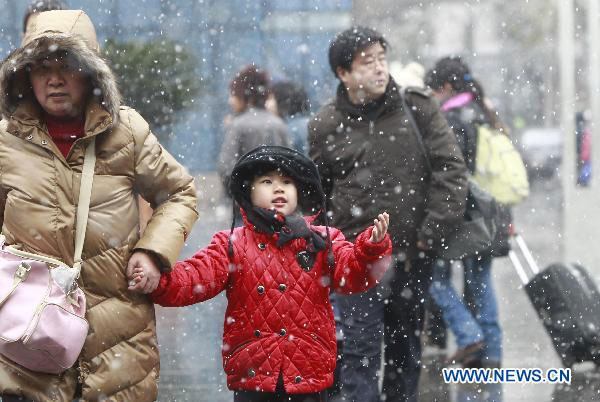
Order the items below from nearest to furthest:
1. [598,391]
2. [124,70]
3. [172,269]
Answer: [172,269], [598,391], [124,70]

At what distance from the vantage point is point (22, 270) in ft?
14.6

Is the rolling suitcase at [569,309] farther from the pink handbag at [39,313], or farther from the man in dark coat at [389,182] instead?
the pink handbag at [39,313]

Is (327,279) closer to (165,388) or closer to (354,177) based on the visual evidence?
(354,177)

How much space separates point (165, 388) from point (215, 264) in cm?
260

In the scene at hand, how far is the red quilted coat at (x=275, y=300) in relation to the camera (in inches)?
199

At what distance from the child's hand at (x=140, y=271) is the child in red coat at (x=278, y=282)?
0.24m

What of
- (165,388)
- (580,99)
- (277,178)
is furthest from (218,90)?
(277,178)

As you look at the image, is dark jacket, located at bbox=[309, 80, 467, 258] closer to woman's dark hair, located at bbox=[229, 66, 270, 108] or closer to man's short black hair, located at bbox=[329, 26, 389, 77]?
man's short black hair, located at bbox=[329, 26, 389, 77]

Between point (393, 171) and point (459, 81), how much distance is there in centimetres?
221

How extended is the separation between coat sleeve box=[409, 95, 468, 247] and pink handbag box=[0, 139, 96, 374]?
2.47 meters

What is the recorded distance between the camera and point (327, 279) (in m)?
5.19

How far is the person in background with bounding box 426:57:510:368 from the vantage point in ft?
26.7

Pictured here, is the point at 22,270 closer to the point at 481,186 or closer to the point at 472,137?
the point at 472,137

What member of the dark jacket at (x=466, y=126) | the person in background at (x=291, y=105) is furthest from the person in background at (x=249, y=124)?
the dark jacket at (x=466, y=126)
